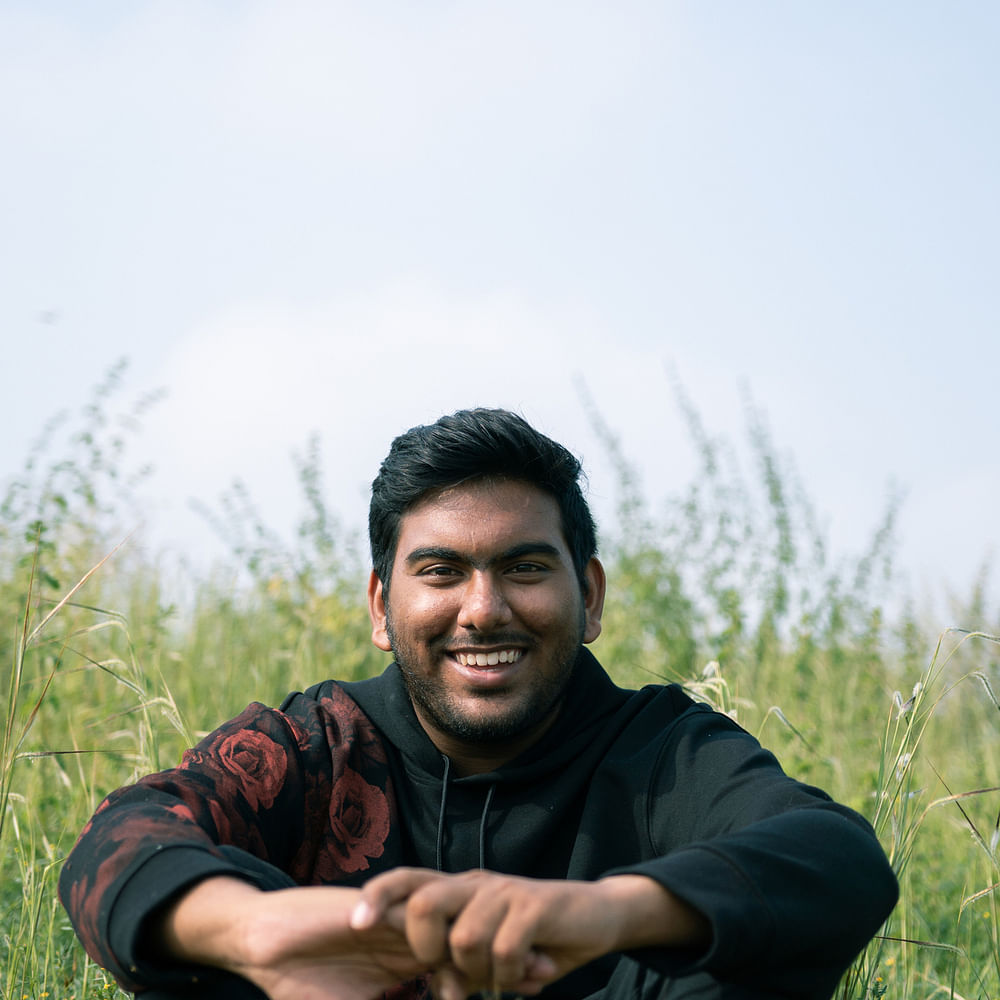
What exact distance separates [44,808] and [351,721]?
1.95 m

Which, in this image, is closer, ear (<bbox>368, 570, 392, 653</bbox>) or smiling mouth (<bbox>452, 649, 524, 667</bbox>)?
smiling mouth (<bbox>452, 649, 524, 667</bbox>)

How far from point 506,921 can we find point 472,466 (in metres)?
1.27

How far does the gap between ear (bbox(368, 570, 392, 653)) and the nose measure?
35cm

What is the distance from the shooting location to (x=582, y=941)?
5.18ft

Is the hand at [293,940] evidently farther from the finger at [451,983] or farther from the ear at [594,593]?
the ear at [594,593]

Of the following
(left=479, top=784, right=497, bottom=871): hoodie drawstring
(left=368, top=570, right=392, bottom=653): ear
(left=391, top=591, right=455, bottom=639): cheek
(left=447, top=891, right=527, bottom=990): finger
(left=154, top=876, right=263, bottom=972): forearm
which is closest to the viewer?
(left=447, top=891, right=527, bottom=990): finger

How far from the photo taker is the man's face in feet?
8.14

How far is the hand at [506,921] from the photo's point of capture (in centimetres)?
152

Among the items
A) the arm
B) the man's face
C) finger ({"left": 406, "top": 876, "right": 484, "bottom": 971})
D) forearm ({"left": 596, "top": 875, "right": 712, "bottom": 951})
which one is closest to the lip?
the man's face

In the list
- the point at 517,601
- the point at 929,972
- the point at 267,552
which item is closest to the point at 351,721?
the point at 517,601

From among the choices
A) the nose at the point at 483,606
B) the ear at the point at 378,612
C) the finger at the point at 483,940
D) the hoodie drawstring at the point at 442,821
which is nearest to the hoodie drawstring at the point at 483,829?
the hoodie drawstring at the point at 442,821

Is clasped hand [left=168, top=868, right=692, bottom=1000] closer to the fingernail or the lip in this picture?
the fingernail

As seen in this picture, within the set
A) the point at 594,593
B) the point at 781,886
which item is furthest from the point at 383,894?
the point at 594,593

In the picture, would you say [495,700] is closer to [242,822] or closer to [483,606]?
[483,606]
